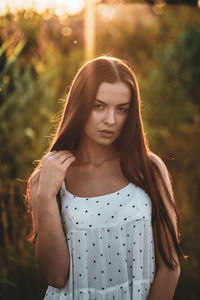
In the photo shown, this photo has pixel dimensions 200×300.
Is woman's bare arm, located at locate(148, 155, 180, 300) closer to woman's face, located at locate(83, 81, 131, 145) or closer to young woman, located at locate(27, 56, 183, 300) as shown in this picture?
young woman, located at locate(27, 56, 183, 300)

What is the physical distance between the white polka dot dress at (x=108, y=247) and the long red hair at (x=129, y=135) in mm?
86

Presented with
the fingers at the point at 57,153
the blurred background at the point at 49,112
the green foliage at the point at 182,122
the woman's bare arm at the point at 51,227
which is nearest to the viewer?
the woman's bare arm at the point at 51,227

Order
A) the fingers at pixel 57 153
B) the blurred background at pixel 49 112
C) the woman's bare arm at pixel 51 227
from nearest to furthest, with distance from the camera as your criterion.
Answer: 1. the woman's bare arm at pixel 51 227
2. the fingers at pixel 57 153
3. the blurred background at pixel 49 112

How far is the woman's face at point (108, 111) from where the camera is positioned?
6.20 feet

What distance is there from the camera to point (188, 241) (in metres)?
4.29

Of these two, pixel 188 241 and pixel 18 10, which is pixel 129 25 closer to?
pixel 18 10

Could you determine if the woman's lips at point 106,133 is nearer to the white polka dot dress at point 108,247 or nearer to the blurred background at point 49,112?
the white polka dot dress at point 108,247

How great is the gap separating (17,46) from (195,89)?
4.90 meters

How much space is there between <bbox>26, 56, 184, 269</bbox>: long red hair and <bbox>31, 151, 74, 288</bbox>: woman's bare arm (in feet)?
0.70

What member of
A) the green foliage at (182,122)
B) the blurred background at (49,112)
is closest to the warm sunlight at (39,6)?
the blurred background at (49,112)

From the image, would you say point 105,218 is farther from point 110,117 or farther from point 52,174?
point 110,117

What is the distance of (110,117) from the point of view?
1.89m

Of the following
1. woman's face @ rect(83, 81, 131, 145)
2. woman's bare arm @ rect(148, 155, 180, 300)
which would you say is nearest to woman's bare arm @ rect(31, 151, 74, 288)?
woman's face @ rect(83, 81, 131, 145)

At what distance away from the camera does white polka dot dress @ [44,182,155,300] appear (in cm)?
192
